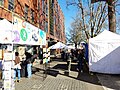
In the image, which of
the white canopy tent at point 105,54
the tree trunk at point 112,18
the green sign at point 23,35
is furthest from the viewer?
the tree trunk at point 112,18

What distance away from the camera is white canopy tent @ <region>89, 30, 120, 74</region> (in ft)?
52.2

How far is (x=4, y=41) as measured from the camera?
8891 millimetres

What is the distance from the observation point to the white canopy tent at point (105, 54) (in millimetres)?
15922

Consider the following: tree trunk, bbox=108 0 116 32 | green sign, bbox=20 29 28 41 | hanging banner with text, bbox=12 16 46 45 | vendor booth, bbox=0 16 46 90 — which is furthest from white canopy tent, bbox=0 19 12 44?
tree trunk, bbox=108 0 116 32

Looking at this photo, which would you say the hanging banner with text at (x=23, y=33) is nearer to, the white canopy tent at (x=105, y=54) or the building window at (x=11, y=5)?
the white canopy tent at (x=105, y=54)

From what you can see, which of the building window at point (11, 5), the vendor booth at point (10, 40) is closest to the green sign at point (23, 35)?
the vendor booth at point (10, 40)

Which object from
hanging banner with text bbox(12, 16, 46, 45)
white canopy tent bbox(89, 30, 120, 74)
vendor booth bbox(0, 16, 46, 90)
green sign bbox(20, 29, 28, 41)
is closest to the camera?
vendor booth bbox(0, 16, 46, 90)

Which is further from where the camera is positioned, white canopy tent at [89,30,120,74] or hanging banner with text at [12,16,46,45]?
white canopy tent at [89,30,120,74]

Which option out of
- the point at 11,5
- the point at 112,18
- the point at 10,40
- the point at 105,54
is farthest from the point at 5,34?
the point at 11,5

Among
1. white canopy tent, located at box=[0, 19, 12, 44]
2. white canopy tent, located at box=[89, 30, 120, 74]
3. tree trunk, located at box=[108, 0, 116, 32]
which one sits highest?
tree trunk, located at box=[108, 0, 116, 32]

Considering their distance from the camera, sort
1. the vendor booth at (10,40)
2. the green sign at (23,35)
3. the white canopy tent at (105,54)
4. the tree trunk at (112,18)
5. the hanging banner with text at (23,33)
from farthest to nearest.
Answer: the tree trunk at (112,18) < the white canopy tent at (105,54) < the green sign at (23,35) < the hanging banner with text at (23,33) < the vendor booth at (10,40)

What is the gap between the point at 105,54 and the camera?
16141mm

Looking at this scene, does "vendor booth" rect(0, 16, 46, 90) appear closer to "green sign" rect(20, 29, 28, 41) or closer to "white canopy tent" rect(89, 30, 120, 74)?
"green sign" rect(20, 29, 28, 41)

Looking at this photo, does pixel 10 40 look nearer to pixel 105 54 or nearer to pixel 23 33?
pixel 23 33
